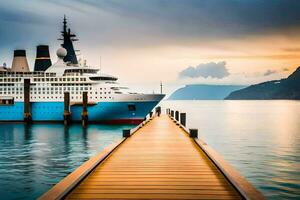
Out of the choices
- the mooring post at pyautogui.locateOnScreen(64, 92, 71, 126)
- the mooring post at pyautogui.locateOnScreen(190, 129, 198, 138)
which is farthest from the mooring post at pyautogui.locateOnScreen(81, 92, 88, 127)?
the mooring post at pyautogui.locateOnScreen(190, 129, 198, 138)

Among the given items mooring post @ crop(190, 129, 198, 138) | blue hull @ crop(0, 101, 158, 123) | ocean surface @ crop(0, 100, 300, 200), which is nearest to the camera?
ocean surface @ crop(0, 100, 300, 200)

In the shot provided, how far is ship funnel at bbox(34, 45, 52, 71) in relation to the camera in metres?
59.9

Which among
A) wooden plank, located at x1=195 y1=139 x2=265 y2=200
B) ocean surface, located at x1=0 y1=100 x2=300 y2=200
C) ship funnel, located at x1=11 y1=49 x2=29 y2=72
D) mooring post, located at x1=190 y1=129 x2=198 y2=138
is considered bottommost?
ocean surface, located at x1=0 y1=100 x2=300 y2=200

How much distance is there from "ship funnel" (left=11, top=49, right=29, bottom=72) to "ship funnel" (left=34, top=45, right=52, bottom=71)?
65.3 inches

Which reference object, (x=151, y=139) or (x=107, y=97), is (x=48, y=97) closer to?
(x=107, y=97)

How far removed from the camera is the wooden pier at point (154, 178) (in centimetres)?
779

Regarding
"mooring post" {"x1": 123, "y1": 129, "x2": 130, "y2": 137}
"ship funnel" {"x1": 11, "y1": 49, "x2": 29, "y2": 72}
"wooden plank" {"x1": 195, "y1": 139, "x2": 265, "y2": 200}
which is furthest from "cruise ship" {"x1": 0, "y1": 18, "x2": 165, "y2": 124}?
"wooden plank" {"x1": 195, "y1": 139, "x2": 265, "y2": 200}

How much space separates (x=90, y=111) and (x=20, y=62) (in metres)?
16.2

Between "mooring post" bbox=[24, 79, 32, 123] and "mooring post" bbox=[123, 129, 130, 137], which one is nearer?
"mooring post" bbox=[123, 129, 130, 137]

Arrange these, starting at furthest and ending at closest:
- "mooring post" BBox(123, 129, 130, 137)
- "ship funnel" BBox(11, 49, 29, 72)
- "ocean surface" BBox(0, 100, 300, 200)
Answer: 1. "ship funnel" BBox(11, 49, 29, 72)
2. "mooring post" BBox(123, 129, 130, 137)
3. "ocean surface" BBox(0, 100, 300, 200)

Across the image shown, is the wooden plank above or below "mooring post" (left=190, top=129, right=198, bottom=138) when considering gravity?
below

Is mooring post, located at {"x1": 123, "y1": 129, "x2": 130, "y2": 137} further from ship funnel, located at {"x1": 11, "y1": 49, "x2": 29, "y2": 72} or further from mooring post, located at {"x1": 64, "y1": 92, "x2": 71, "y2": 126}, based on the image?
ship funnel, located at {"x1": 11, "y1": 49, "x2": 29, "y2": 72}

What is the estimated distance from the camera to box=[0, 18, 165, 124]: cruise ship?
5128 centimetres

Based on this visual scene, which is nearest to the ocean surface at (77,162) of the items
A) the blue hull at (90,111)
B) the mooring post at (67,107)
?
the mooring post at (67,107)
